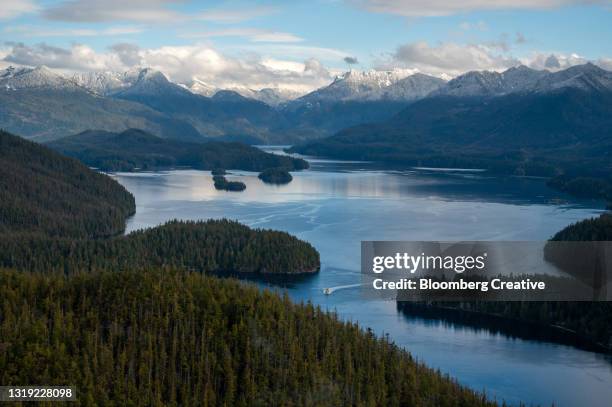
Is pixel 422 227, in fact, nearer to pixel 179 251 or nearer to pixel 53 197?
pixel 179 251

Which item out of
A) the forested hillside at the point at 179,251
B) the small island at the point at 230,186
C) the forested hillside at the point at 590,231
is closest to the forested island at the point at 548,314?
the forested hillside at the point at 179,251

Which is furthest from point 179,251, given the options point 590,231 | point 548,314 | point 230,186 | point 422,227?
point 230,186

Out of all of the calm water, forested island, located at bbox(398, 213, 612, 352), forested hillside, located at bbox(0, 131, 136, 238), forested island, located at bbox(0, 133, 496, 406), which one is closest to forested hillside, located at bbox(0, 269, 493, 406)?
forested island, located at bbox(0, 133, 496, 406)

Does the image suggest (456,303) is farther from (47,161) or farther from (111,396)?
(47,161)

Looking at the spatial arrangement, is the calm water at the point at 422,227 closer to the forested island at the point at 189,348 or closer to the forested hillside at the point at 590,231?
the forested island at the point at 189,348

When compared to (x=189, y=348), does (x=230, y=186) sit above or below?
below
